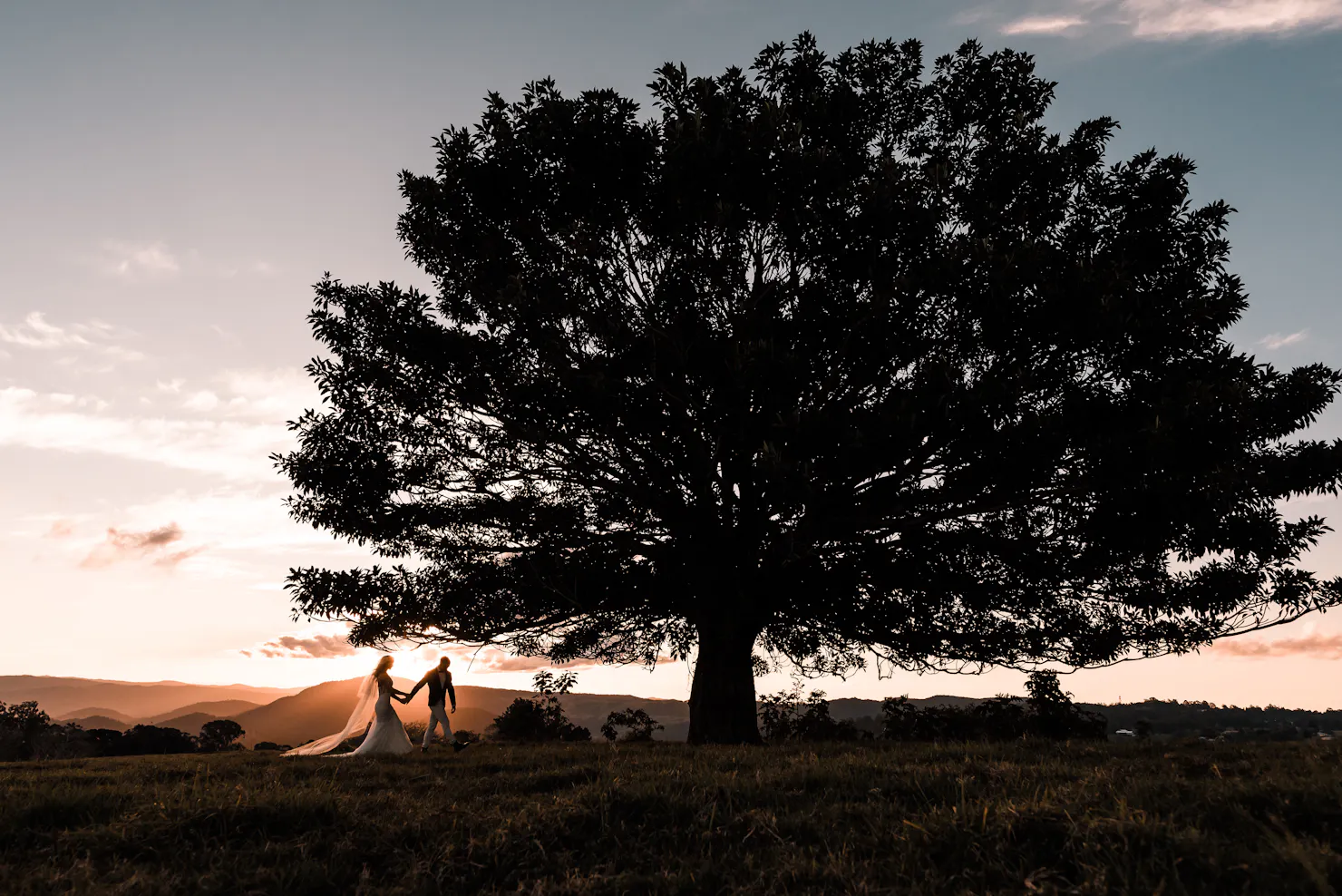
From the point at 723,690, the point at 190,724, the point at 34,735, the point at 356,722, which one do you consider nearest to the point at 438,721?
the point at 356,722

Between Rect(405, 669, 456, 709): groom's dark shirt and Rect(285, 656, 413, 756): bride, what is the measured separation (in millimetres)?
381

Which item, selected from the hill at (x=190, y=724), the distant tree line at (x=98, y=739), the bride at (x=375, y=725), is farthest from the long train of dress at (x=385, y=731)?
the hill at (x=190, y=724)

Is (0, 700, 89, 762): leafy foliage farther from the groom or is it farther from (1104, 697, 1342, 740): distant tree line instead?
(1104, 697, 1342, 740): distant tree line

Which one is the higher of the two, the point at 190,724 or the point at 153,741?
the point at 153,741

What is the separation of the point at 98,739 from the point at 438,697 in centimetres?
1630

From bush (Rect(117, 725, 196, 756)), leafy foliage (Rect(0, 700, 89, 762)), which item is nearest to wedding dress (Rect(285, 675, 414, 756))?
bush (Rect(117, 725, 196, 756))

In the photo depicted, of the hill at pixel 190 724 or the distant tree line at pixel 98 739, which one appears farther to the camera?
the hill at pixel 190 724

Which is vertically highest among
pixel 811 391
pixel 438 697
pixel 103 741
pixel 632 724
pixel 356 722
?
pixel 811 391

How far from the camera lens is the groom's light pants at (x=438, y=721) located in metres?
18.2

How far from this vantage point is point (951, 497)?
14.7 meters

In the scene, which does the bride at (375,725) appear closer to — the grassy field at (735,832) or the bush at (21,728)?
the grassy field at (735,832)

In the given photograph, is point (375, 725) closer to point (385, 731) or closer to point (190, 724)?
point (385, 731)

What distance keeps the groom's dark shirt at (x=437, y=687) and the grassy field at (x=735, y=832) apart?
9452 millimetres

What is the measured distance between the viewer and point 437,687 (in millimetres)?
18719
